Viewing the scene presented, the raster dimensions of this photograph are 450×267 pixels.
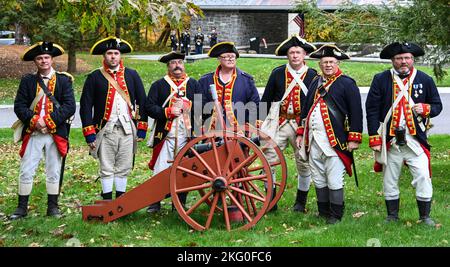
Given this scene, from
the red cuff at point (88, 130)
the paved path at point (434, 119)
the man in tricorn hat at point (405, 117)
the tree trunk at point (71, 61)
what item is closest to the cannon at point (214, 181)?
the red cuff at point (88, 130)

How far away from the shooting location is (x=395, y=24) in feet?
33.4

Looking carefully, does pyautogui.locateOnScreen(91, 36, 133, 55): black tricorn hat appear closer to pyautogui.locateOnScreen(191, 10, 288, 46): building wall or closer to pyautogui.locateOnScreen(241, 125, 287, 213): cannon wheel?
pyautogui.locateOnScreen(241, 125, 287, 213): cannon wheel

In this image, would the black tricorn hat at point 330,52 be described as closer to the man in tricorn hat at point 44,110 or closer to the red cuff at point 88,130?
the red cuff at point 88,130

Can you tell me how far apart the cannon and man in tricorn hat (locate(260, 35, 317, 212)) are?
66cm

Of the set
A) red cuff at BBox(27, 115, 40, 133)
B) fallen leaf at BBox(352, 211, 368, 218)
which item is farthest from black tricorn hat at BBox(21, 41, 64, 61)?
fallen leaf at BBox(352, 211, 368, 218)

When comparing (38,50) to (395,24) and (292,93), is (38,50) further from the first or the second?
(395,24)

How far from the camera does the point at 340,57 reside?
723 cm

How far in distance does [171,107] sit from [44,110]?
123cm

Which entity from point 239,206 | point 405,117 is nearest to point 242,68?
point 405,117

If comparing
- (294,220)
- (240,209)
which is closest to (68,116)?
(240,209)

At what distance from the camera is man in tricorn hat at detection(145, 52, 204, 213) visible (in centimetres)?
769

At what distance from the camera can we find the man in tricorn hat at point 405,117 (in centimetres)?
692

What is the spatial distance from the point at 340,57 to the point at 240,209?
5.64 feet

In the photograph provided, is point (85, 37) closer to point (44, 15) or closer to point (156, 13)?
point (44, 15)
